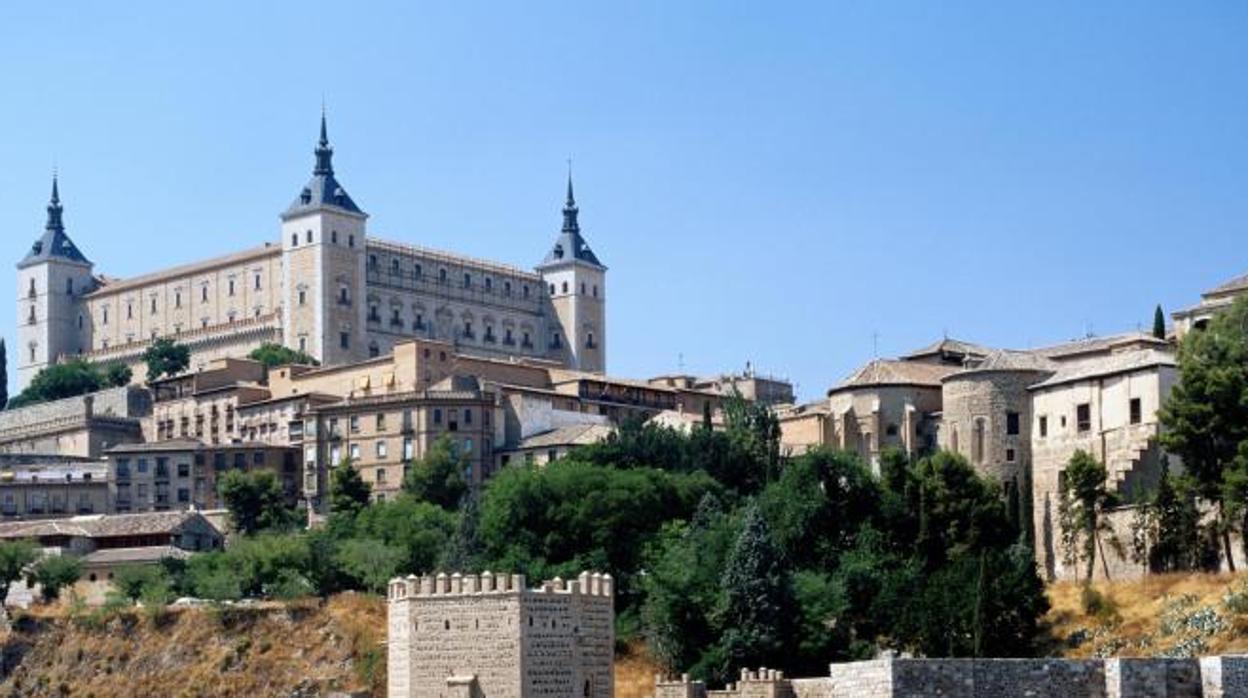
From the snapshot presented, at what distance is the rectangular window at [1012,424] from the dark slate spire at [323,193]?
68.5 metres

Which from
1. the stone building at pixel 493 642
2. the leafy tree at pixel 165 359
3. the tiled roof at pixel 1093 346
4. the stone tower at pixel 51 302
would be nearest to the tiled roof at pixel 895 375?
the tiled roof at pixel 1093 346

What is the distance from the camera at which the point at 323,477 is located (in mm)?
95938

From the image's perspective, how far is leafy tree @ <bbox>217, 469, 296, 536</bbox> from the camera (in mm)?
89062

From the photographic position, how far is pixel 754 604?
5356 centimetres

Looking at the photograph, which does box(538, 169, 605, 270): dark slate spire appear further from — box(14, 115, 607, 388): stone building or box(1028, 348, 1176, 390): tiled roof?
box(1028, 348, 1176, 390): tiled roof

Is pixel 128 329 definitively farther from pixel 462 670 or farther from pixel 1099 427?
pixel 462 670

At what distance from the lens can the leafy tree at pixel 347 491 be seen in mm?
86562

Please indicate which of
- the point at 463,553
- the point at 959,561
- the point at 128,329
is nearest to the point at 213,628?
the point at 463,553

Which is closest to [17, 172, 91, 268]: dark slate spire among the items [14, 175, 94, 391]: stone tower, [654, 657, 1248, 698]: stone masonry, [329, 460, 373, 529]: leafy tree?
[14, 175, 94, 391]: stone tower

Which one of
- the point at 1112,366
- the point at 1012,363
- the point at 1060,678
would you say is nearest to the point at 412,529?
the point at 1012,363

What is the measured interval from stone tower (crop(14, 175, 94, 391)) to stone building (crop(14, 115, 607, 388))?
5 centimetres

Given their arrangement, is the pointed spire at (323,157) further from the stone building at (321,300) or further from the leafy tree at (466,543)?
the leafy tree at (466,543)

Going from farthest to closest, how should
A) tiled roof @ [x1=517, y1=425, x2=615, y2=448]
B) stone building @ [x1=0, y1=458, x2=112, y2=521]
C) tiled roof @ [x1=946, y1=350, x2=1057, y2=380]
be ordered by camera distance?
stone building @ [x1=0, y1=458, x2=112, y2=521] < tiled roof @ [x1=517, y1=425, x2=615, y2=448] < tiled roof @ [x1=946, y1=350, x2=1057, y2=380]

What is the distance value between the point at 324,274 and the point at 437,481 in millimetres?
44082
